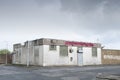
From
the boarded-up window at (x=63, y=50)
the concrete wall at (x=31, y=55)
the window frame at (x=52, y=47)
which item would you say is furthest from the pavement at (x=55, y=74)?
the boarded-up window at (x=63, y=50)

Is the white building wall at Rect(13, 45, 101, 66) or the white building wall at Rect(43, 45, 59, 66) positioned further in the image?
the white building wall at Rect(13, 45, 101, 66)

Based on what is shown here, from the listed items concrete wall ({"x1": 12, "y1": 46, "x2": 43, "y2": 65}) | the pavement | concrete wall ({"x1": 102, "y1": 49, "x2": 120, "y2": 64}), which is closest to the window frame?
concrete wall ({"x1": 12, "y1": 46, "x2": 43, "y2": 65})

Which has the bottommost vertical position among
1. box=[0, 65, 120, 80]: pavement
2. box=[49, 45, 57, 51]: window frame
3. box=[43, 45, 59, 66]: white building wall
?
box=[0, 65, 120, 80]: pavement

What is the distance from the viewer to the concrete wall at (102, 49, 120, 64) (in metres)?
48.0

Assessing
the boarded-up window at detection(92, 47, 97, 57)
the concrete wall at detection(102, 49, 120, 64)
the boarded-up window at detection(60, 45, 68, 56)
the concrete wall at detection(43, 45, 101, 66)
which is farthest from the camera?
the concrete wall at detection(102, 49, 120, 64)

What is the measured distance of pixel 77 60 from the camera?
42.9 metres

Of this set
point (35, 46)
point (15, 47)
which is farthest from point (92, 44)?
point (15, 47)

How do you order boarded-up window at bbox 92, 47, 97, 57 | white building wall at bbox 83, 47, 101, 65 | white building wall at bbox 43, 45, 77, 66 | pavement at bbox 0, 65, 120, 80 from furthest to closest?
1. boarded-up window at bbox 92, 47, 97, 57
2. white building wall at bbox 83, 47, 101, 65
3. white building wall at bbox 43, 45, 77, 66
4. pavement at bbox 0, 65, 120, 80

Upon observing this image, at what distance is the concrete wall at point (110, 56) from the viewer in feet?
158

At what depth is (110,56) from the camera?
4912 centimetres

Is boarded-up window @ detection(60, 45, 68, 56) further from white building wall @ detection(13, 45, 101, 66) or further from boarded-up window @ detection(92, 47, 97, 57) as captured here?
boarded-up window @ detection(92, 47, 97, 57)

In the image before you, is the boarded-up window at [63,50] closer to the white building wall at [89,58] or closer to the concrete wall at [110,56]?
the white building wall at [89,58]

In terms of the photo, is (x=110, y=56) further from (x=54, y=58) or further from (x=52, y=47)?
(x=52, y=47)

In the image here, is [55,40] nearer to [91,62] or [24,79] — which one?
[91,62]
